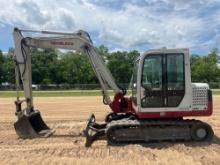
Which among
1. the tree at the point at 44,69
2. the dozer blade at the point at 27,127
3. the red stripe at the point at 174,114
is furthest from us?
the tree at the point at 44,69

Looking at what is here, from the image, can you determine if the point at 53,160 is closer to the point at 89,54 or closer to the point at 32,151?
the point at 32,151

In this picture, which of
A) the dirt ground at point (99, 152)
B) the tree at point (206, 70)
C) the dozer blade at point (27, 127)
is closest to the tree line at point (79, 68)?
the tree at point (206, 70)

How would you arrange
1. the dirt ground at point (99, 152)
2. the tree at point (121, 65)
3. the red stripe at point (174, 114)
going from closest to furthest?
the dirt ground at point (99, 152) → the red stripe at point (174, 114) → the tree at point (121, 65)

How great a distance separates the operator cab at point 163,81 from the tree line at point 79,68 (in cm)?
6754

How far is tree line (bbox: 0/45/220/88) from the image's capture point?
3270 inches

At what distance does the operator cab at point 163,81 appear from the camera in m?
13.2

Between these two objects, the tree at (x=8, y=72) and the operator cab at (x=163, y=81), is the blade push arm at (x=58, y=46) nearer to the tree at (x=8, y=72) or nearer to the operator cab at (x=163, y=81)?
the operator cab at (x=163, y=81)

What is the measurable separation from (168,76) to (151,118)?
131cm

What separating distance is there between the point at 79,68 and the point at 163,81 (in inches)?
2990

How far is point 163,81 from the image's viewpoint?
43.2ft

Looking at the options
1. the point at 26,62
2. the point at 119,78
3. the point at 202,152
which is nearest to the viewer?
the point at 202,152

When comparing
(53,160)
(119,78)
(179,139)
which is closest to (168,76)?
(179,139)

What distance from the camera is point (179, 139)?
1345 centimetres

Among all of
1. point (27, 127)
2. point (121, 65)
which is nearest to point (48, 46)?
point (27, 127)
